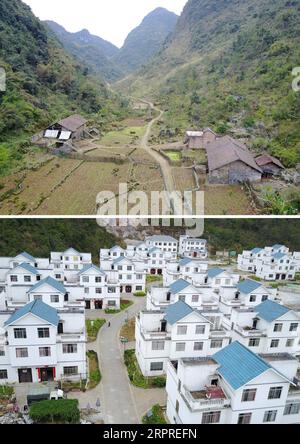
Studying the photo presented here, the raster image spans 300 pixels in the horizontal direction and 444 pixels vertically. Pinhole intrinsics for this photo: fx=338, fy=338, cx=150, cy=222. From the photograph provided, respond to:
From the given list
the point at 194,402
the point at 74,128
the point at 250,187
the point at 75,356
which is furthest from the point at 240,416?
the point at 74,128

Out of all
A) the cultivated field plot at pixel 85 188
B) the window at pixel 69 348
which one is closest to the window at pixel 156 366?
the window at pixel 69 348

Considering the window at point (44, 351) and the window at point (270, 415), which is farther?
the window at point (44, 351)

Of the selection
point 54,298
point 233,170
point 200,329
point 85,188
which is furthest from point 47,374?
point 233,170

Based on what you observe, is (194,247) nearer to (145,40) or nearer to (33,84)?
(33,84)

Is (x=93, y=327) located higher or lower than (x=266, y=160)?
lower

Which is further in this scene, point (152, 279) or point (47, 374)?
point (152, 279)

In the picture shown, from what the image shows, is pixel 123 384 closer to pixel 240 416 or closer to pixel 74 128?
pixel 240 416

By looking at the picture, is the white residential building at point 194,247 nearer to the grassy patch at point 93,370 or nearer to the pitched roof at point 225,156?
the pitched roof at point 225,156
